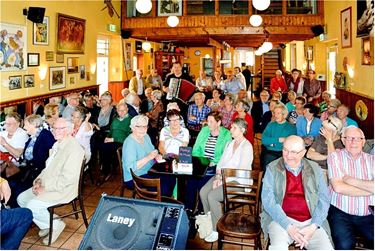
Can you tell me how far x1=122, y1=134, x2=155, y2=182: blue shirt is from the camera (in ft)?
12.9

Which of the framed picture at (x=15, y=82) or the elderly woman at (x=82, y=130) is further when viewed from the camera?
the framed picture at (x=15, y=82)

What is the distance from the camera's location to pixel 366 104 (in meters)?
6.43

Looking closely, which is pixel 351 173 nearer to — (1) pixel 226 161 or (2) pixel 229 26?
(1) pixel 226 161

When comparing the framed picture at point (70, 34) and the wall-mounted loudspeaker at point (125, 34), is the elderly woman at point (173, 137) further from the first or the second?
the wall-mounted loudspeaker at point (125, 34)

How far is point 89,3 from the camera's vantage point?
30.7ft

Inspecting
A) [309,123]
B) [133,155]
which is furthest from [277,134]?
[133,155]

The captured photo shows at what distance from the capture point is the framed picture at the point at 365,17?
594cm

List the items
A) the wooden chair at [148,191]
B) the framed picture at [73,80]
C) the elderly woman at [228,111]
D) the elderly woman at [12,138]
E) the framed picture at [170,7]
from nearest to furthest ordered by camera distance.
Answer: the wooden chair at [148,191] → the elderly woman at [12,138] → the elderly woman at [228,111] → the framed picture at [73,80] → the framed picture at [170,7]

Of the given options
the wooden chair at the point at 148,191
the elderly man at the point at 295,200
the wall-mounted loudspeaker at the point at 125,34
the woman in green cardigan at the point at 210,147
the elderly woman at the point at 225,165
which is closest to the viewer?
the elderly man at the point at 295,200

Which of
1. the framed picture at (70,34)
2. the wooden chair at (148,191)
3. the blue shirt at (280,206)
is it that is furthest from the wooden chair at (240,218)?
the framed picture at (70,34)

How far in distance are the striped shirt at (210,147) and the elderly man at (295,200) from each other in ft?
4.60

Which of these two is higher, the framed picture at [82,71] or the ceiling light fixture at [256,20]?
the ceiling light fixture at [256,20]

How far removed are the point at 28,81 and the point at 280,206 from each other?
18.6 ft

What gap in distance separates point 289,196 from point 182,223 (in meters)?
1.05
